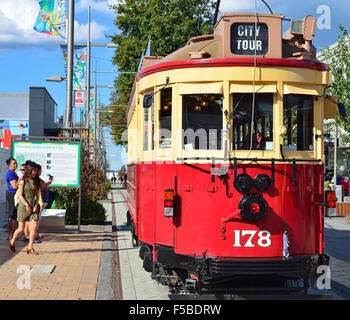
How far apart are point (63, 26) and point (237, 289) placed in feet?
37.2

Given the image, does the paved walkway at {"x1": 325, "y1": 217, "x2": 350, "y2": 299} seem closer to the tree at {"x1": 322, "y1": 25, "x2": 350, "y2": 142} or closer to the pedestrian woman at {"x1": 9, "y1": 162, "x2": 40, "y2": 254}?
the tree at {"x1": 322, "y1": 25, "x2": 350, "y2": 142}

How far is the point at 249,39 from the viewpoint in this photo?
6.72m

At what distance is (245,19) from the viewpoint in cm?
669

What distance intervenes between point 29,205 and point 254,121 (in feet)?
18.8

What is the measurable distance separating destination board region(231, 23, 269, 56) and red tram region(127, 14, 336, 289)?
12 mm

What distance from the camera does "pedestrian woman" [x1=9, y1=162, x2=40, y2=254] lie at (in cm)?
1052

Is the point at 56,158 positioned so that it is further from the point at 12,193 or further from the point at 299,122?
the point at 299,122

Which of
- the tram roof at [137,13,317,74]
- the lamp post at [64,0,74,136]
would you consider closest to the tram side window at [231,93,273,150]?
the tram roof at [137,13,317,74]

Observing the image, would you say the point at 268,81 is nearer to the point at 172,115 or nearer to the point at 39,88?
the point at 172,115

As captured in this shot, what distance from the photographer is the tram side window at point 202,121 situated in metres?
6.61

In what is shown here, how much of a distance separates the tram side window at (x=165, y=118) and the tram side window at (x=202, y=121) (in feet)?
0.91

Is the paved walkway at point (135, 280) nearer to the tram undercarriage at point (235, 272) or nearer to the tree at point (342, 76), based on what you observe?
the tram undercarriage at point (235, 272)

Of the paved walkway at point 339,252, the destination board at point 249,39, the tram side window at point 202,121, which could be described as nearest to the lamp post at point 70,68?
the paved walkway at point 339,252
